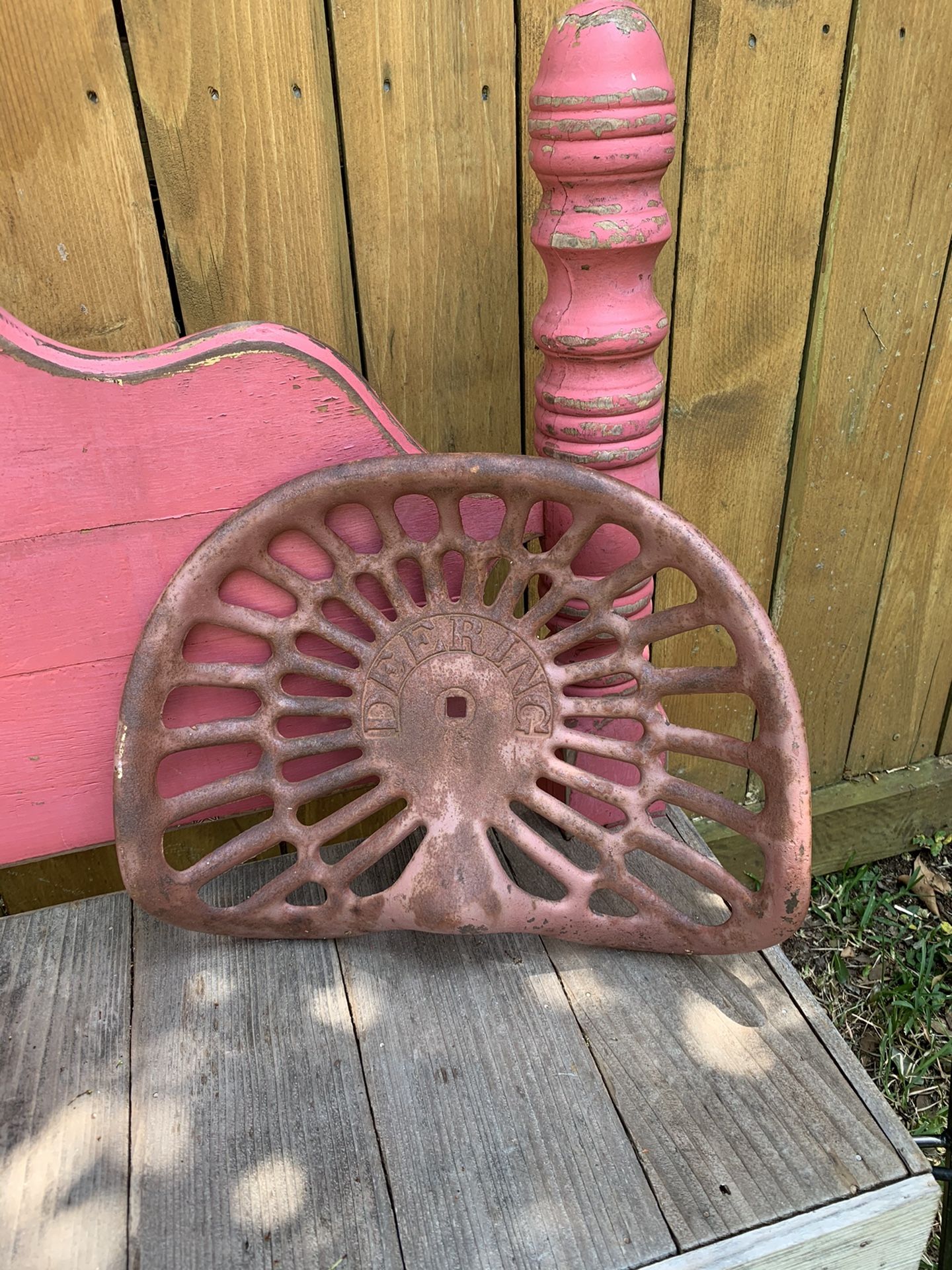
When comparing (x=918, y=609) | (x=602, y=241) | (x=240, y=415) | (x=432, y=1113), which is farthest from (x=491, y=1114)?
(x=918, y=609)

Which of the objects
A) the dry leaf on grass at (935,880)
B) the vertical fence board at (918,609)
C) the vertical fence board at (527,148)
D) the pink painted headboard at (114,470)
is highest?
the vertical fence board at (527,148)

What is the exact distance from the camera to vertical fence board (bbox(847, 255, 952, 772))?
158 cm

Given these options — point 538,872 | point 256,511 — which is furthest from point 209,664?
point 538,872

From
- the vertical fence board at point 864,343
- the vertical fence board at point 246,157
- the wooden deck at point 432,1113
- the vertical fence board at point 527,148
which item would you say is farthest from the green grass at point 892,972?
the vertical fence board at point 246,157

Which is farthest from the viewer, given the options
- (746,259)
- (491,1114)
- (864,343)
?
(864,343)

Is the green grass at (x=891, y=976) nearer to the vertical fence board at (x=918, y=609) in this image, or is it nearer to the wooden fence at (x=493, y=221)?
the vertical fence board at (x=918, y=609)

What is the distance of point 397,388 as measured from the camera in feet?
4.18

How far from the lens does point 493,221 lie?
47.2 inches

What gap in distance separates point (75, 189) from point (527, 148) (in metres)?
0.52

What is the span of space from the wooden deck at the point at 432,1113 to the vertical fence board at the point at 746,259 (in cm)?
74

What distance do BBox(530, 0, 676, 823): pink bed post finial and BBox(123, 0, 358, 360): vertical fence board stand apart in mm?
283

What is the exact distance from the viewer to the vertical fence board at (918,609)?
1582 mm

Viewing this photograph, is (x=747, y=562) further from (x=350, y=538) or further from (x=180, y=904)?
(x=180, y=904)

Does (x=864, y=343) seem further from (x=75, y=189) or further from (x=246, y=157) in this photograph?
(x=75, y=189)
